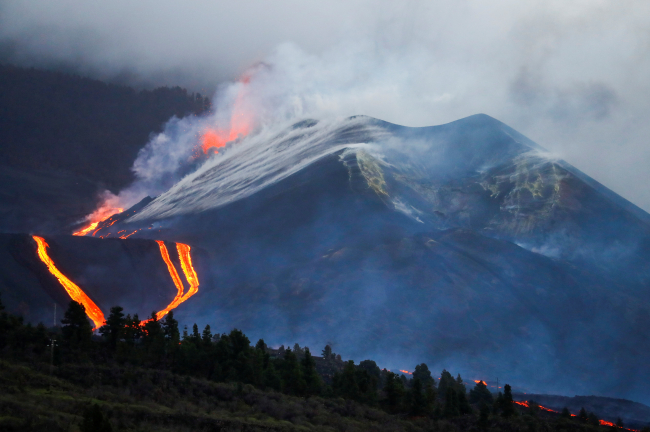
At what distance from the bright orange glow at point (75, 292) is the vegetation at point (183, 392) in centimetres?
3799

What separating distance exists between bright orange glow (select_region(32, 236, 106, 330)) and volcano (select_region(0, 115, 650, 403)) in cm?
168

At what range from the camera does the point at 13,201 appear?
18812 cm

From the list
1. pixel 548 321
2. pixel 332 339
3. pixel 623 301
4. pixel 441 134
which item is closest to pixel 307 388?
pixel 332 339

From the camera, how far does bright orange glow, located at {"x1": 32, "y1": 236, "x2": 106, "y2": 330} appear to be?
80.6 m

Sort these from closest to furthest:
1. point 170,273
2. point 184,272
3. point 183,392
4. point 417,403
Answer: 1. point 183,392
2. point 417,403
3. point 170,273
4. point 184,272

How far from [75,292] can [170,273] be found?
1680 cm

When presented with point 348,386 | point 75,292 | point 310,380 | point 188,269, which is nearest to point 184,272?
point 188,269

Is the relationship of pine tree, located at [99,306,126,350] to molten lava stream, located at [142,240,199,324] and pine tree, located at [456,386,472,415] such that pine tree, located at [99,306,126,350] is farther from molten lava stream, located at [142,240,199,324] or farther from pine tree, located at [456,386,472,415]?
molten lava stream, located at [142,240,199,324]

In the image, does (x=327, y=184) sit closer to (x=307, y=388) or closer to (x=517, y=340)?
(x=517, y=340)

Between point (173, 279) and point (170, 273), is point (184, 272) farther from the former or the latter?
point (173, 279)

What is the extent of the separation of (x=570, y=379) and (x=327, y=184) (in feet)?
190

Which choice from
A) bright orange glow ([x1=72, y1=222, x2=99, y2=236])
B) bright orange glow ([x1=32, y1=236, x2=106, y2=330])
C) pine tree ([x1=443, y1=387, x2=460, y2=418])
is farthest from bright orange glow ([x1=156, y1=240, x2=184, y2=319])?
bright orange glow ([x1=72, y1=222, x2=99, y2=236])

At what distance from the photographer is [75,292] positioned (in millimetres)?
84438

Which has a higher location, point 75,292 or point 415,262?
point 415,262
